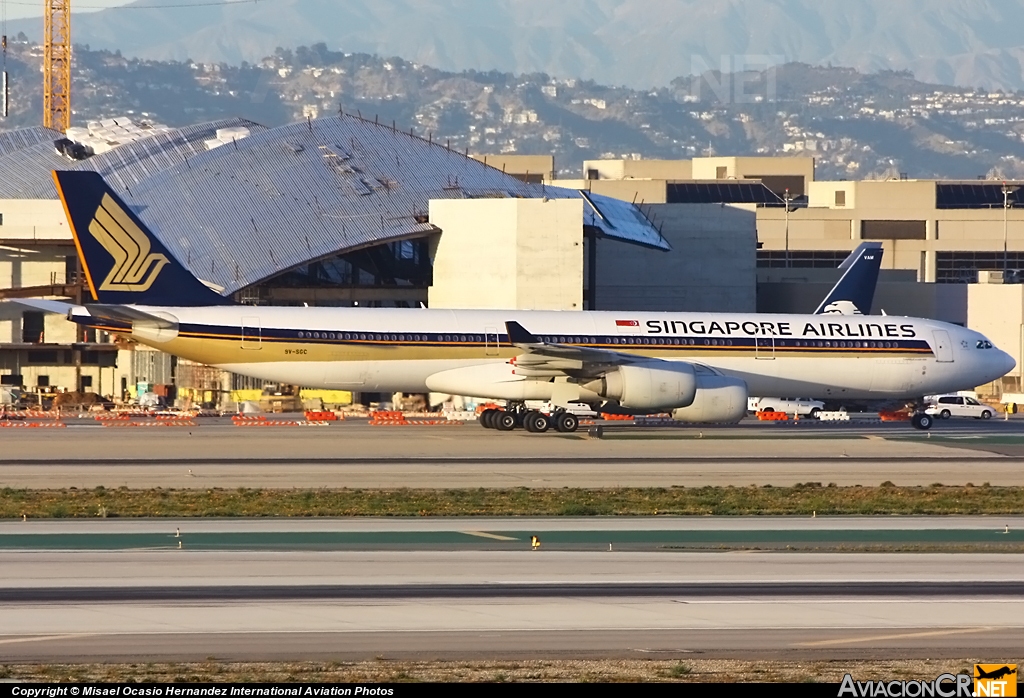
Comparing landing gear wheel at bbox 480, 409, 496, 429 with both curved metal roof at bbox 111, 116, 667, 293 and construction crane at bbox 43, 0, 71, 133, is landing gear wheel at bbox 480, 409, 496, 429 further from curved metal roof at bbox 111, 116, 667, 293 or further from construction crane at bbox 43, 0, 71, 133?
construction crane at bbox 43, 0, 71, 133

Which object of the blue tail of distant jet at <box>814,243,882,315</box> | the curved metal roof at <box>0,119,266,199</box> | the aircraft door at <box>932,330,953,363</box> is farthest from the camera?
the curved metal roof at <box>0,119,266,199</box>

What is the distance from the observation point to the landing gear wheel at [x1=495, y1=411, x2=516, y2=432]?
45875 millimetres

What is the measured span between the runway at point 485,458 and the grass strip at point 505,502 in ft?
5.14

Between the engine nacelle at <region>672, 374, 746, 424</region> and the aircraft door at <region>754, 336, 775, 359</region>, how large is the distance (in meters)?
3.57

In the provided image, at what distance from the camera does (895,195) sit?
123188 millimetres

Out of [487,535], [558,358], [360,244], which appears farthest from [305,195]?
[487,535]

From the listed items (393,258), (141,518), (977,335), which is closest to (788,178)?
(393,258)

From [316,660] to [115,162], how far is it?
7538 cm

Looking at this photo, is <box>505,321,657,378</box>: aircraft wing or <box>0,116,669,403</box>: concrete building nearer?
<box>505,321,657,378</box>: aircraft wing

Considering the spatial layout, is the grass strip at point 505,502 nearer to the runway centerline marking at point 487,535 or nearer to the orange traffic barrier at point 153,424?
the runway centerline marking at point 487,535

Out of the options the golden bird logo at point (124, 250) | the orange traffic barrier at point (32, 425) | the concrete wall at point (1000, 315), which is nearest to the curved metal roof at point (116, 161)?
the orange traffic barrier at point (32, 425)

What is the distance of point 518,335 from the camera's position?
4375 centimetres

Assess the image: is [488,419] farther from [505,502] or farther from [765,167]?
[765,167]

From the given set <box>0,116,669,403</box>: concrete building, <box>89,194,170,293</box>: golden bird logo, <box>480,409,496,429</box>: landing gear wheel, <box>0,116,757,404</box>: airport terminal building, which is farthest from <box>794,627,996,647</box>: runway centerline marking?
<box>0,116,757,404</box>: airport terminal building
